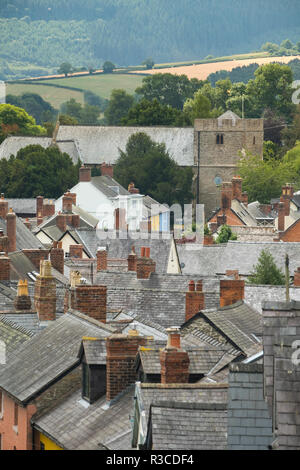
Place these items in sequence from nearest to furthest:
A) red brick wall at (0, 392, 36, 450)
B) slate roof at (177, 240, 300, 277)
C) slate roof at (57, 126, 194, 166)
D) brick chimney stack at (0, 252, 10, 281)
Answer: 1. red brick wall at (0, 392, 36, 450)
2. brick chimney stack at (0, 252, 10, 281)
3. slate roof at (177, 240, 300, 277)
4. slate roof at (57, 126, 194, 166)

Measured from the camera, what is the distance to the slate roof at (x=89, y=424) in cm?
2107

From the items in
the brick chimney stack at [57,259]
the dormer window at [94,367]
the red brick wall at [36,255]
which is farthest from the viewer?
the brick chimney stack at [57,259]

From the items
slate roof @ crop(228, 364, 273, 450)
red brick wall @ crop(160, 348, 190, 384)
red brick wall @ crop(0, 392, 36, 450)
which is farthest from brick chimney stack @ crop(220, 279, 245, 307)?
slate roof @ crop(228, 364, 273, 450)

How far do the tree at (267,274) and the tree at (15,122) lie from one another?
347 ft

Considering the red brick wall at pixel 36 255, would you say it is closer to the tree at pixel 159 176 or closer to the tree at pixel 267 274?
the tree at pixel 267 274

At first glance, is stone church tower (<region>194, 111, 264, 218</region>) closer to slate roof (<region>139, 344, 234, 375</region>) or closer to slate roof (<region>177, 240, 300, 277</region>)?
Result: slate roof (<region>177, 240, 300, 277</region>)

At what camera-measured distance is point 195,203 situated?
12269 centimetres

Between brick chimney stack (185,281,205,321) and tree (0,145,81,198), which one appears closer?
brick chimney stack (185,281,205,321)

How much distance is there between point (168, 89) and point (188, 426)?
179990mm

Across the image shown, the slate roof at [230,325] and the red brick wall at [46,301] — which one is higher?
the red brick wall at [46,301]

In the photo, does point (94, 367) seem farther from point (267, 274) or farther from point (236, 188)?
point (236, 188)

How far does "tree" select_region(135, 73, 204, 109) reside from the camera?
195125 mm

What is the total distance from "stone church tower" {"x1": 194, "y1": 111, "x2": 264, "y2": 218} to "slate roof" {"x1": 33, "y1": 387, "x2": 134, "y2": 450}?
10332 centimetres

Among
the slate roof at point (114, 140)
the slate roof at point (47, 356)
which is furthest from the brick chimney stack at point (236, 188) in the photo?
the slate roof at point (47, 356)
